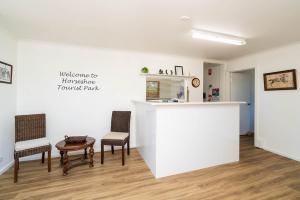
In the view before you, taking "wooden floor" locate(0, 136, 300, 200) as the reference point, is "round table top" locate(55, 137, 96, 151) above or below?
above

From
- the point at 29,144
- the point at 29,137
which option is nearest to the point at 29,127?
the point at 29,137

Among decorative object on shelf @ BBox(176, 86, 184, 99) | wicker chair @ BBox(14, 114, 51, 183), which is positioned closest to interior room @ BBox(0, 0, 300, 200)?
wicker chair @ BBox(14, 114, 51, 183)

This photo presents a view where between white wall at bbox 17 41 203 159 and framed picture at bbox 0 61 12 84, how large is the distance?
33 cm

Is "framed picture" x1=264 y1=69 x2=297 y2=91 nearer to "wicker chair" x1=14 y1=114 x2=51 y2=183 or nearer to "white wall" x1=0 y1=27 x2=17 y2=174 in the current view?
"wicker chair" x1=14 y1=114 x2=51 y2=183

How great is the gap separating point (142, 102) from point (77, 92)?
157 cm

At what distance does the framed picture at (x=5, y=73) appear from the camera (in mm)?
2520

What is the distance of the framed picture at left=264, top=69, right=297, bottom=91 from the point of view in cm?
321

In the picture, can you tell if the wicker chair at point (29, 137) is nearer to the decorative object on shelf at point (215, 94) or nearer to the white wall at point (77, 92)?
the white wall at point (77, 92)

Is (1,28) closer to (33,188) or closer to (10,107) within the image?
(10,107)

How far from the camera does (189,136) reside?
2605 millimetres

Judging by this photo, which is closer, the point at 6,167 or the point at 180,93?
the point at 6,167

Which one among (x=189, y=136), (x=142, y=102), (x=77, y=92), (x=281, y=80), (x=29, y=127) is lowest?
(x=189, y=136)

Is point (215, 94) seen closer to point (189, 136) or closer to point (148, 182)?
point (189, 136)

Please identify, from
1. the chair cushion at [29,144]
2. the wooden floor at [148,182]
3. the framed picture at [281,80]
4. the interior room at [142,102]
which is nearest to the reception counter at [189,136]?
the interior room at [142,102]
